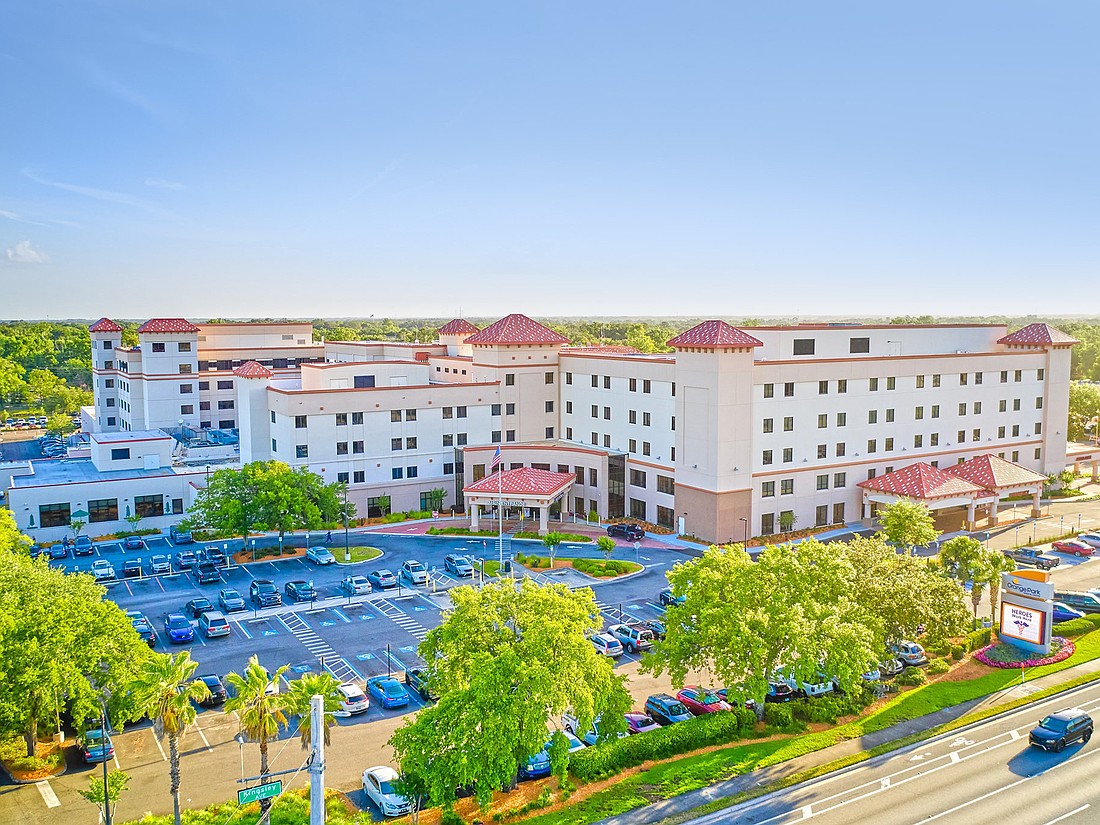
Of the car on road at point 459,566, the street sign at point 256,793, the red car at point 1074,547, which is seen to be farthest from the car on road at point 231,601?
the red car at point 1074,547

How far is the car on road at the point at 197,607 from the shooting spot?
54812mm

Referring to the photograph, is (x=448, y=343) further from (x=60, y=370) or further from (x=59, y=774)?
(x=60, y=370)

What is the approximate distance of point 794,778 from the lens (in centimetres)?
3453

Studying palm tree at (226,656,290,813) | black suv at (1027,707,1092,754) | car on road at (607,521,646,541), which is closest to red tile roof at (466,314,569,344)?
car on road at (607,521,646,541)

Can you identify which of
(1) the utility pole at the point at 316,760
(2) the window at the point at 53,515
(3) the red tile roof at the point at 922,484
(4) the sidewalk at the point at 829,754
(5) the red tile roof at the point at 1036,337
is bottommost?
(4) the sidewalk at the point at 829,754

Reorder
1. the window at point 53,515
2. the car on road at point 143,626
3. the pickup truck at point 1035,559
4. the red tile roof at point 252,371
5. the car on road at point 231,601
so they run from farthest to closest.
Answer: the red tile roof at point 252,371, the window at point 53,515, the pickup truck at point 1035,559, the car on road at point 231,601, the car on road at point 143,626

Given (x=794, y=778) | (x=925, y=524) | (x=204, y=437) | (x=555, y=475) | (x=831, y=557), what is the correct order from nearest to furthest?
1. (x=794, y=778)
2. (x=831, y=557)
3. (x=925, y=524)
4. (x=555, y=475)
5. (x=204, y=437)

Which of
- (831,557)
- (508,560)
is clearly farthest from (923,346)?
(831,557)

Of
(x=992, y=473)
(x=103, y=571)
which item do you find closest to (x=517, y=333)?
(x=103, y=571)

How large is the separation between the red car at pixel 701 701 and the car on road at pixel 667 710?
52 centimetres

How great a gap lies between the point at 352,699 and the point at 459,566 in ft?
73.5

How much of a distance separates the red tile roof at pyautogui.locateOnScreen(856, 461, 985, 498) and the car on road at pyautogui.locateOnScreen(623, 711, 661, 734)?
42.3m

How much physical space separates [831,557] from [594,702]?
46.1 feet

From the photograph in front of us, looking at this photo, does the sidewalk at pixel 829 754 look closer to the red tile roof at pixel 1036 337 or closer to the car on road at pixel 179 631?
the car on road at pixel 179 631
